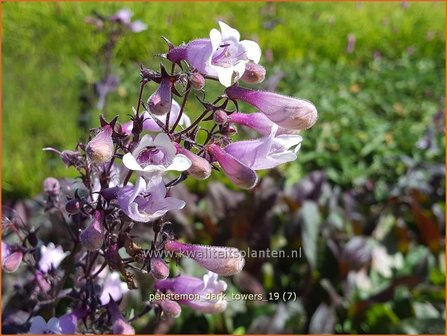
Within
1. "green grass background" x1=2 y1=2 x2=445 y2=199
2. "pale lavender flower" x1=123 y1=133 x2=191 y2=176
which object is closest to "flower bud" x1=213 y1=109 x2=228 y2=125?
"pale lavender flower" x1=123 y1=133 x2=191 y2=176

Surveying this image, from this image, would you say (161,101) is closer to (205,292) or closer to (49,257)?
(205,292)

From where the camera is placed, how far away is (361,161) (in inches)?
151

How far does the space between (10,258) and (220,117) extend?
1.77 feet

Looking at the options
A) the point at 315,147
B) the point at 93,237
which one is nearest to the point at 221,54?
the point at 93,237

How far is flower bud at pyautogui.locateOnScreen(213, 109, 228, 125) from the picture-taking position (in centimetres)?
91

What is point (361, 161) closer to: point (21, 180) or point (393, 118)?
point (393, 118)

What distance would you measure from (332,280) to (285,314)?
0.50m

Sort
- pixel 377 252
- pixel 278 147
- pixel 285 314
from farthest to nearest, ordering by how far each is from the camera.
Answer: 1. pixel 377 252
2. pixel 285 314
3. pixel 278 147

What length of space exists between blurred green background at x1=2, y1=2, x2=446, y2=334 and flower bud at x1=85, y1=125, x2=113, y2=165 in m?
0.30

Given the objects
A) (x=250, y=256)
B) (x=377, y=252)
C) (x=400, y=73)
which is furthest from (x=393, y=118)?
(x=250, y=256)

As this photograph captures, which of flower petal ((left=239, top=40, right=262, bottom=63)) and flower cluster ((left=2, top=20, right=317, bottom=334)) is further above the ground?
flower petal ((left=239, top=40, right=262, bottom=63))

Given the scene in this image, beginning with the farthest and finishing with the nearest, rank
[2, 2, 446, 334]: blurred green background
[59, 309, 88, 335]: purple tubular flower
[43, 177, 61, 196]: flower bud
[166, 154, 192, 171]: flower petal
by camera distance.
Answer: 1. [2, 2, 446, 334]: blurred green background
2. [43, 177, 61, 196]: flower bud
3. [59, 309, 88, 335]: purple tubular flower
4. [166, 154, 192, 171]: flower petal

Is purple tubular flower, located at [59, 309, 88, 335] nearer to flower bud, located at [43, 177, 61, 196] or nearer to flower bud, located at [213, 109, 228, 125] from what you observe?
flower bud, located at [43, 177, 61, 196]

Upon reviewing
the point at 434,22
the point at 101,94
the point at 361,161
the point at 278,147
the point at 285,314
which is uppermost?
the point at 278,147
